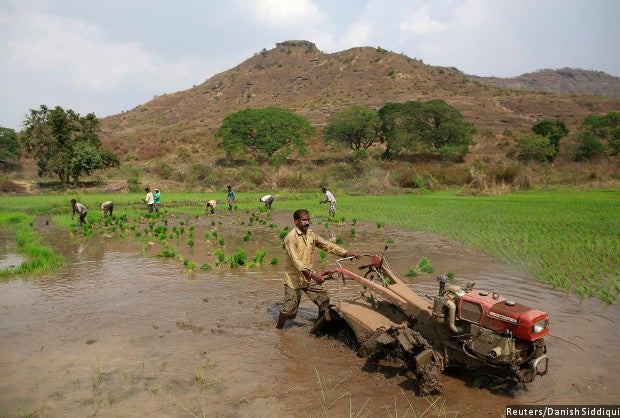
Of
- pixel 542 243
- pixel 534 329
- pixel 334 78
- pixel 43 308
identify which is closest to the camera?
pixel 534 329

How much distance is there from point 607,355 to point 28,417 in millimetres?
6393

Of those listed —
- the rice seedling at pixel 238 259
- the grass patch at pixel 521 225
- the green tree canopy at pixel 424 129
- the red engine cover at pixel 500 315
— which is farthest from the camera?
the green tree canopy at pixel 424 129

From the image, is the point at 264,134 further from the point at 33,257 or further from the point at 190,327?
the point at 190,327

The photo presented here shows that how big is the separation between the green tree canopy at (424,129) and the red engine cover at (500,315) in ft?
141

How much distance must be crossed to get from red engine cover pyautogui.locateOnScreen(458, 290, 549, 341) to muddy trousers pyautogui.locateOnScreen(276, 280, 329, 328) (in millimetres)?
2019

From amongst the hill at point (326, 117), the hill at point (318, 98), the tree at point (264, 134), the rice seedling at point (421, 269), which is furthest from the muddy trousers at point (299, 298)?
the hill at point (318, 98)

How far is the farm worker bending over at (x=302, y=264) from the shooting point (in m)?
6.02

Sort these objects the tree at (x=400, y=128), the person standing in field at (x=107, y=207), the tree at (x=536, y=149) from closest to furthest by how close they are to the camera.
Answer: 1. the person standing in field at (x=107, y=207)
2. the tree at (x=536, y=149)
3. the tree at (x=400, y=128)

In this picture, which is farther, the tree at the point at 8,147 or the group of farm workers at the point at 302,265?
the tree at the point at 8,147

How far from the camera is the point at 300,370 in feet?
17.1

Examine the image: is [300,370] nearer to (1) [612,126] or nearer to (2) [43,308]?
(2) [43,308]

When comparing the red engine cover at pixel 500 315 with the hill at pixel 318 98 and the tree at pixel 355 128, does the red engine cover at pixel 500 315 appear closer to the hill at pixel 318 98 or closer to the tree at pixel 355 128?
the tree at pixel 355 128

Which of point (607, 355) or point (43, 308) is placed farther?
point (43, 308)

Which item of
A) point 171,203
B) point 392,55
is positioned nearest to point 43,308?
point 171,203
